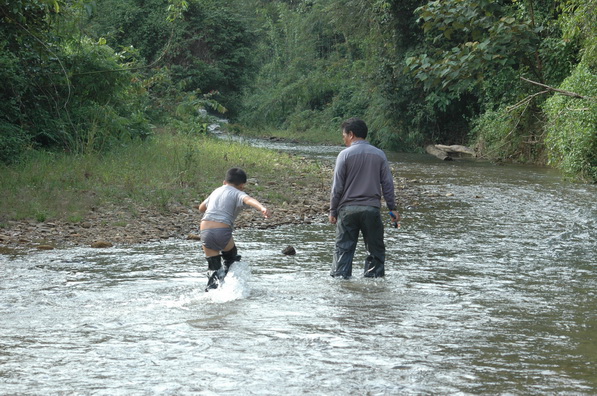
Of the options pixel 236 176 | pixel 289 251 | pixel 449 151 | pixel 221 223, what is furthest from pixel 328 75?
pixel 221 223

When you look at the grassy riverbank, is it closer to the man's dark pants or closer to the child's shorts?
the child's shorts

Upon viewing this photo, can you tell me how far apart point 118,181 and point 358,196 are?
7682 mm

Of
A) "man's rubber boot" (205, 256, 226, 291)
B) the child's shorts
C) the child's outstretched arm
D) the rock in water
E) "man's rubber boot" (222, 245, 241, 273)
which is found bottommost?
the rock in water

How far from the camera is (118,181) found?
47.6ft

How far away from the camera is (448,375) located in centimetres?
506

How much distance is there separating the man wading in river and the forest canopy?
591 centimetres

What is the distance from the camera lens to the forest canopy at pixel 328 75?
49.8ft

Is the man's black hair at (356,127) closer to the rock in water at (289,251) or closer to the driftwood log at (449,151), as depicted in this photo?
the rock in water at (289,251)

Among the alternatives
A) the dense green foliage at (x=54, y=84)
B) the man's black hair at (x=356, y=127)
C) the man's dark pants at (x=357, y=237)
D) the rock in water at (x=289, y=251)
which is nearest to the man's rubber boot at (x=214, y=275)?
the man's dark pants at (x=357, y=237)

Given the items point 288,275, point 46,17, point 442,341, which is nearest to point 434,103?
point 46,17

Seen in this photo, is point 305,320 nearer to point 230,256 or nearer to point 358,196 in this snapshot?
point 230,256

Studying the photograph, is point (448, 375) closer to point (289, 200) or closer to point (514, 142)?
point (289, 200)

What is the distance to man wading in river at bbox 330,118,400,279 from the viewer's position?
816 centimetres

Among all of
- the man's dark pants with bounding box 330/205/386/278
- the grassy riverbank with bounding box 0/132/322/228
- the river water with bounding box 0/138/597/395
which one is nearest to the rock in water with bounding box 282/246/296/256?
the river water with bounding box 0/138/597/395
